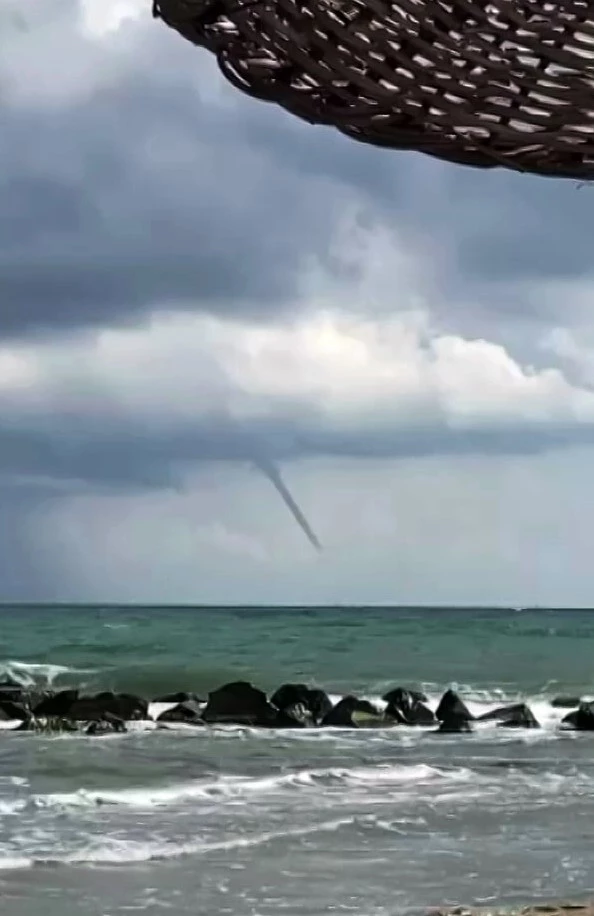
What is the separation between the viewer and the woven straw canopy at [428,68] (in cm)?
84

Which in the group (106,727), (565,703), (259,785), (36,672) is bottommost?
(259,785)

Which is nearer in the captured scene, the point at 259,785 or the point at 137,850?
the point at 137,850

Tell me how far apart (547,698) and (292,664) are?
5776mm

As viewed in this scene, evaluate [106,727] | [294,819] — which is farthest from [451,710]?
[294,819]

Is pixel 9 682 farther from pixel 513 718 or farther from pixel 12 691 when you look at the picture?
pixel 513 718

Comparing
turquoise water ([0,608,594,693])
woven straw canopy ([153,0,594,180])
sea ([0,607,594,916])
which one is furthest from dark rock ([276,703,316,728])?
woven straw canopy ([153,0,594,180])

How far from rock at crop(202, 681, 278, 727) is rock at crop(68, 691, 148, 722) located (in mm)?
683

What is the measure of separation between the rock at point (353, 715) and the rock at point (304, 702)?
131mm

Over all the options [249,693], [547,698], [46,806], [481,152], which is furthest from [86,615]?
[481,152]

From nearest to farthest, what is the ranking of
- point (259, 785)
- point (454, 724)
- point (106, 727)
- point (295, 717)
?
1. point (259, 785)
2. point (106, 727)
3. point (454, 724)
4. point (295, 717)

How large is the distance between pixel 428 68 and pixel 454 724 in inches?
489

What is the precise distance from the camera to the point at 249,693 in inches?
547

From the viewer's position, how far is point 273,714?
1339cm

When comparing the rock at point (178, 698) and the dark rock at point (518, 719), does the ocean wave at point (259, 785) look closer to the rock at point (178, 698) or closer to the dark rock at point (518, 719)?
the dark rock at point (518, 719)
